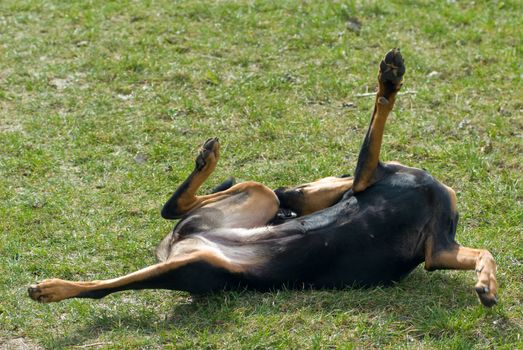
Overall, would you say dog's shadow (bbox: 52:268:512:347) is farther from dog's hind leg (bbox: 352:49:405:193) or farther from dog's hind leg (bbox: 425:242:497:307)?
dog's hind leg (bbox: 352:49:405:193)

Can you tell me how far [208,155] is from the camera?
6.46 metres

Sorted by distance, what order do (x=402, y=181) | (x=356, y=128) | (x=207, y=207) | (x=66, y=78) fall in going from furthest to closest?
1. (x=66, y=78)
2. (x=356, y=128)
3. (x=207, y=207)
4. (x=402, y=181)

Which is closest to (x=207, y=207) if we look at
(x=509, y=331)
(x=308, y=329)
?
(x=308, y=329)

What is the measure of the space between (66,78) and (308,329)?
4.73 m

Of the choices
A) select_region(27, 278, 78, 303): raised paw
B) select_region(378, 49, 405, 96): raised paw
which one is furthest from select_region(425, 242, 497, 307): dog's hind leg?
select_region(27, 278, 78, 303): raised paw

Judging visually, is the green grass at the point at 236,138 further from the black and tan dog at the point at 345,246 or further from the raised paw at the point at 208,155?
the raised paw at the point at 208,155

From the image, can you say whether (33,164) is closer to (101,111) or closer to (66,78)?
(101,111)

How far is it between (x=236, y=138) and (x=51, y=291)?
2957 millimetres

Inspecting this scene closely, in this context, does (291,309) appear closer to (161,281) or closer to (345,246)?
(345,246)

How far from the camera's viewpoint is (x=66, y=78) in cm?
934

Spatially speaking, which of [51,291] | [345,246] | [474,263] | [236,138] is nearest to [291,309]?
[345,246]

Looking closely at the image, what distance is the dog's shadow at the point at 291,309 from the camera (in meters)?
5.62

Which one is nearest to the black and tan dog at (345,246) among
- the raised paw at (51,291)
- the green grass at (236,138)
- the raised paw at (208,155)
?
the raised paw at (51,291)

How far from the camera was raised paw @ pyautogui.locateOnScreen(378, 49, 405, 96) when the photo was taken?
5.95 metres
